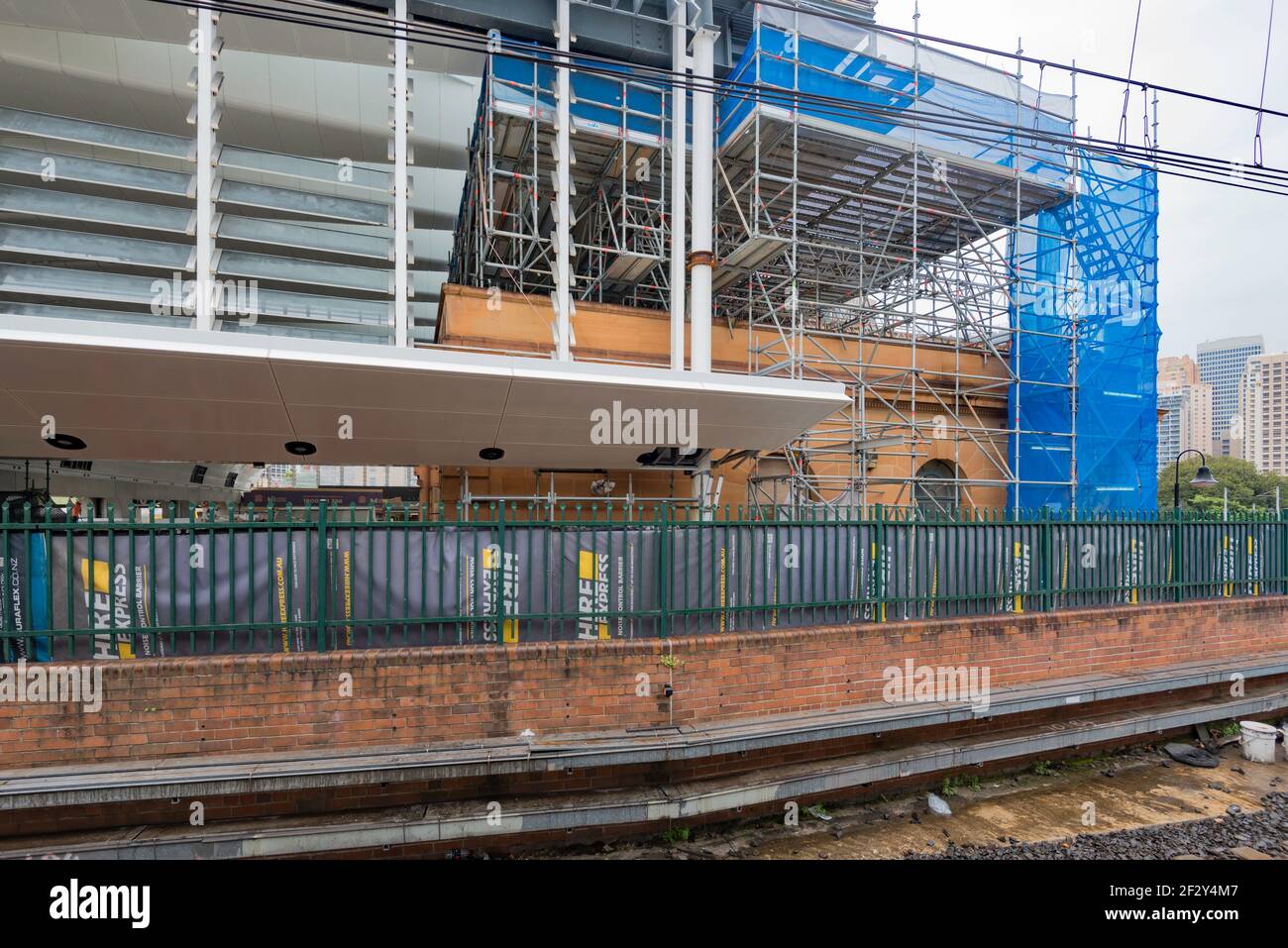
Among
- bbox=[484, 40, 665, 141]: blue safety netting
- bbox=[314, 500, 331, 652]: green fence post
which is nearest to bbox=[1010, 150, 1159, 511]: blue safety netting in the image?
bbox=[484, 40, 665, 141]: blue safety netting

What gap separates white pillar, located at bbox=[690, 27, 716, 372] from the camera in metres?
11.0

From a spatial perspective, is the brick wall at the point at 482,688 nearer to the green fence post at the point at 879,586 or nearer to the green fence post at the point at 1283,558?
the green fence post at the point at 879,586

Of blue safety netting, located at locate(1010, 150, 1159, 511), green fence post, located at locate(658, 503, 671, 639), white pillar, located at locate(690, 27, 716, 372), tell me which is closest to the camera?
green fence post, located at locate(658, 503, 671, 639)

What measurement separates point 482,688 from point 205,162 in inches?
385

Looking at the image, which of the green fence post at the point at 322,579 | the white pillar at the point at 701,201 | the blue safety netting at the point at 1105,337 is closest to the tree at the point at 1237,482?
the blue safety netting at the point at 1105,337

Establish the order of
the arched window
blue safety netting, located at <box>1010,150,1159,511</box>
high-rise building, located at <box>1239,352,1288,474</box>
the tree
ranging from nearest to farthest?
1. blue safety netting, located at <box>1010,150,1159,511</box>
2. the arched window
3. the tree
4. high-rise building, located at <box>1239,352,1288,474</box>

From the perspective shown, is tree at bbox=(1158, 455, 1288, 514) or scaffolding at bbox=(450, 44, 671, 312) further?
tree at bbox=(1158, 455, 1288, 514)

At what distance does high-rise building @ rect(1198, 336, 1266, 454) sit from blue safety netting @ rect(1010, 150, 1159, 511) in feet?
294

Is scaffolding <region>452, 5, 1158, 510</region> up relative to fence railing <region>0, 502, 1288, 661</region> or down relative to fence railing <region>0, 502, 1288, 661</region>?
up

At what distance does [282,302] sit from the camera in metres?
10.9

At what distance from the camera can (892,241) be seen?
1697 centimetres

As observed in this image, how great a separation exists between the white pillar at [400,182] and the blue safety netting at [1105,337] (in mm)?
13573

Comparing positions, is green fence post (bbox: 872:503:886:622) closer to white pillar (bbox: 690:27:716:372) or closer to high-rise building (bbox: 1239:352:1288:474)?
white pillar (bbox: 690:27:716:372)

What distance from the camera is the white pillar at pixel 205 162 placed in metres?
9.30
